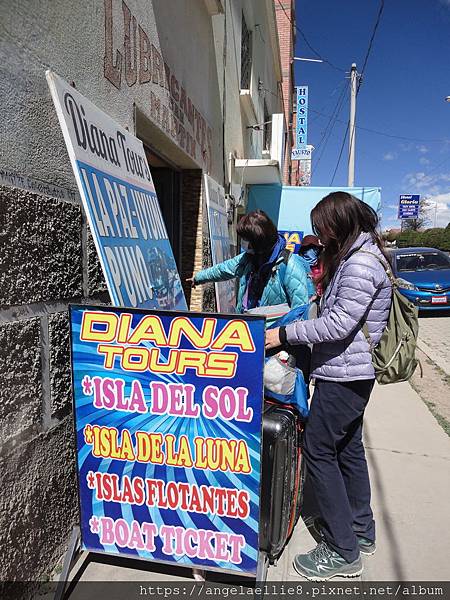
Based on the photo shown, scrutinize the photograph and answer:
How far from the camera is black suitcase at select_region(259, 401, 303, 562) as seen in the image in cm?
213

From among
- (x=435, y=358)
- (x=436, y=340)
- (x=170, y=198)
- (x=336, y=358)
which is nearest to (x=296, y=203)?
(x=436, y=340)

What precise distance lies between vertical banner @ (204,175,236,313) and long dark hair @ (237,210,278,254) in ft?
5.71

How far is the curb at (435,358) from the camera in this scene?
6.81 m

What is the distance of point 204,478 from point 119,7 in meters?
2.75

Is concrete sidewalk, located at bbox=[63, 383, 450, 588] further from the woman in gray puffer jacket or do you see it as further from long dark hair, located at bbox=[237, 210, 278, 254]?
long dark hair, located at bbox=[237, 210, 278, 254]

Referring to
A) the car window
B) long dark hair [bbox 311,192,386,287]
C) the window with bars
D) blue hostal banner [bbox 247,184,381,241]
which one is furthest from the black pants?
the car window

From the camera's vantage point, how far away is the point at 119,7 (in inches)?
110

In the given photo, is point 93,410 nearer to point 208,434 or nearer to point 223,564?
point 208,434

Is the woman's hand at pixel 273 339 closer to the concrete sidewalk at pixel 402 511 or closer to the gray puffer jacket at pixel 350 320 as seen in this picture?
the gray puffer jacket at pixel 350 320

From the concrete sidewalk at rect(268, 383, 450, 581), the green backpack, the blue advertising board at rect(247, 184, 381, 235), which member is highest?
the blue advertising board at rect(247, 184, 381, 235)

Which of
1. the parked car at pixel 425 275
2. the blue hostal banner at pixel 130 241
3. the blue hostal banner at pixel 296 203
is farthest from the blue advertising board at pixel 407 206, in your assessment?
the blue hostal banner at pixel 130 241

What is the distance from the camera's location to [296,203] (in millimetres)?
9445

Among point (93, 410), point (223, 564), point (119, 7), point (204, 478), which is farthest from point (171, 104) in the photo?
point (223, 564)

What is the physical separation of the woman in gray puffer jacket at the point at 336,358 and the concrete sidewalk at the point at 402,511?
0.69ft
